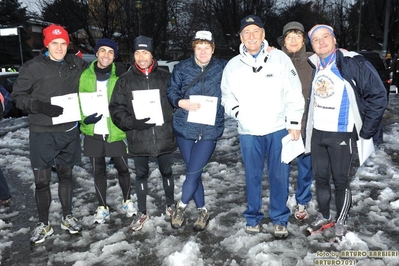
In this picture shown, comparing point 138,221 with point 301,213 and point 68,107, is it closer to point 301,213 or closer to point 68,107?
point 68,107

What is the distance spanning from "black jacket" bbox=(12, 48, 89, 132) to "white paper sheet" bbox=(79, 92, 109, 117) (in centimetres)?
17

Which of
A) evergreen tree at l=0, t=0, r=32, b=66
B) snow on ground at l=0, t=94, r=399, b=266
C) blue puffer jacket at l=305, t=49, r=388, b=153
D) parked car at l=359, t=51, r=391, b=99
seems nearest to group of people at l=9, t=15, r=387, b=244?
blue puffer jacket at l=305, t=49, r=388, b=153

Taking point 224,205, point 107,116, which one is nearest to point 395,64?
point 224,205

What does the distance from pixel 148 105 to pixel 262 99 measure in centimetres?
126

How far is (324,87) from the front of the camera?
352 centimetres

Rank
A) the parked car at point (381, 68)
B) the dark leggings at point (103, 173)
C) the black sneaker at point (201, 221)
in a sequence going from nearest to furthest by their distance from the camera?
the black sneaker at point (201, 221) < the dark leggings at point (103, 173) < the parked car at point (381, 68)

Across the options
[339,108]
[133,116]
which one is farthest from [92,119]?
[339,108]

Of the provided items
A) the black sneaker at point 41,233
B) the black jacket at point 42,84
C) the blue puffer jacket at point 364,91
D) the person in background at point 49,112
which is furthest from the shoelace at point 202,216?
the blue puffer jacket at point 364,91

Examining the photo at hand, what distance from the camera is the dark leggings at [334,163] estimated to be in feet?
11.5

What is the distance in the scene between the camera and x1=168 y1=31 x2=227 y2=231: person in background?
375 centimetres

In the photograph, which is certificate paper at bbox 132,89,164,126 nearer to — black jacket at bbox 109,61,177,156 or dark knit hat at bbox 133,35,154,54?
black jacket at bbox 109,61,177,156

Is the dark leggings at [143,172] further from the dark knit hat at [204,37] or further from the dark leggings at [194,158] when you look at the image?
the dark knit hat at [204,37]

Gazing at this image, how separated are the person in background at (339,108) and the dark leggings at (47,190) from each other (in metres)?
2.81

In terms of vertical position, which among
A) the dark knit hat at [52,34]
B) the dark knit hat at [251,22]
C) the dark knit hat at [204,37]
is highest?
the dark knit hat at [251,22]
